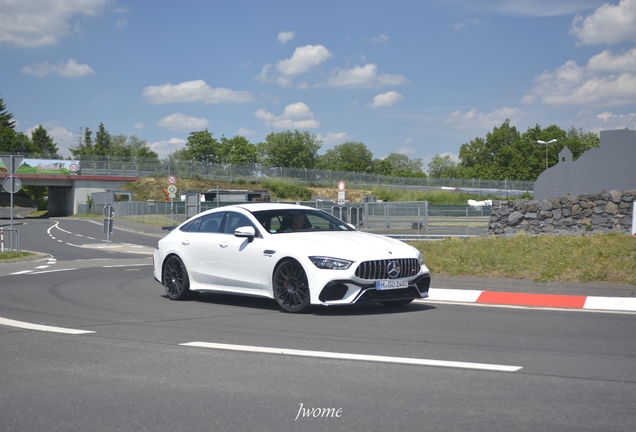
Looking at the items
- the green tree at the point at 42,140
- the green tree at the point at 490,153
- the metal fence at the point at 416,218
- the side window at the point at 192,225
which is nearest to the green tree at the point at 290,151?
the green tree at the point at 490,153

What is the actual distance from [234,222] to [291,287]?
1765 mm

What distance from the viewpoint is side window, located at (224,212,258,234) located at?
10.6m

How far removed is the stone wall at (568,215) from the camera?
2497 cm

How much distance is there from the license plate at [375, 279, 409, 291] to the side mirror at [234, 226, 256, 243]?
2.05m

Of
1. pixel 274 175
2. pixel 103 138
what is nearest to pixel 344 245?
pixel 274 175

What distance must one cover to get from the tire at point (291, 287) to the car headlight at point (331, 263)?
0.24 m

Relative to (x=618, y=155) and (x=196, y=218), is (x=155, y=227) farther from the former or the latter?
(x=196, y=218)

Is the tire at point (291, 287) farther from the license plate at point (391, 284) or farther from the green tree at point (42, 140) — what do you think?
the green tree at point (42, 140)

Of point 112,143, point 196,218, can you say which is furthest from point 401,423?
point 112,143

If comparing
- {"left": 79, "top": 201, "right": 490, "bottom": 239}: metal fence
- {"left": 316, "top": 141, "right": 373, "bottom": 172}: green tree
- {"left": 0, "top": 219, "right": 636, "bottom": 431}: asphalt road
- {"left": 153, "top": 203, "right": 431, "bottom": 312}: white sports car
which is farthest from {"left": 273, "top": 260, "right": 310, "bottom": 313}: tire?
{"left": 316, "top": 141, "right": 373, "bottom": 172}: green tree

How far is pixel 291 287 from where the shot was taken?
31.4 ft

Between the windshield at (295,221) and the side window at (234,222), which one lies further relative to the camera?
the side window at (234,222)

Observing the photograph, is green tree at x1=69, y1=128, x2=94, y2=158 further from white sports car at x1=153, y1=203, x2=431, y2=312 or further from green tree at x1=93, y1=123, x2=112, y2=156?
white sports car at x1=153, y1=203, x2=431, y2=312

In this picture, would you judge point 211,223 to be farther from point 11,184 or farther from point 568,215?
point 568,215
